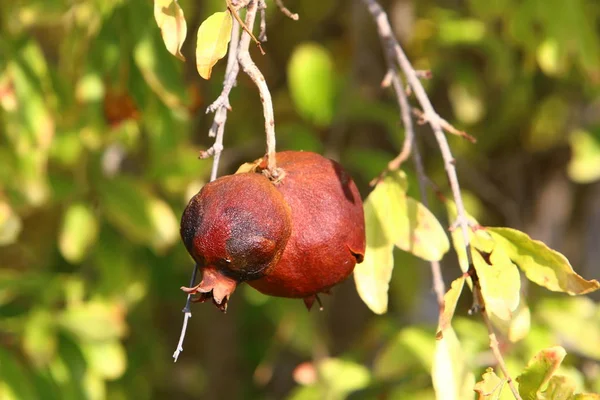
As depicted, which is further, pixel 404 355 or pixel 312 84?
pixel 312 84

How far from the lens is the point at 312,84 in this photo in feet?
5.75

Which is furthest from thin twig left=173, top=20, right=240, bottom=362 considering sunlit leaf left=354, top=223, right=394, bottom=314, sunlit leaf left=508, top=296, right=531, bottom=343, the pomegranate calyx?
sunlit leaf left=508, top=296, right=531, bottom=343

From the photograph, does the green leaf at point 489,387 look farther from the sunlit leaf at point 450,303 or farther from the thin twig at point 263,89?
the thin twig at point 263,89

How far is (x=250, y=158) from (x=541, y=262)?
40.9 inches

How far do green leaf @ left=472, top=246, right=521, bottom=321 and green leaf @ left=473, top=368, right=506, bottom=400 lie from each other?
65mm

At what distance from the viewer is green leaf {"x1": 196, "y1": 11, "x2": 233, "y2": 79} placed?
0.86 meters

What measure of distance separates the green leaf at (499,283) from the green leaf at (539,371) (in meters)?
0.05

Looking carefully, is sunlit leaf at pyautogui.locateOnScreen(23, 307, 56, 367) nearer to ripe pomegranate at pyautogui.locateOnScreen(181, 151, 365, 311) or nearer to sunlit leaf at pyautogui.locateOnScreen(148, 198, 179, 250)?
sunlit leaf at pyautogui.locateOnScreen(148, 198, 179, 250)

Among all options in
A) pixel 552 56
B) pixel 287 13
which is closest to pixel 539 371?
pixel 287 13

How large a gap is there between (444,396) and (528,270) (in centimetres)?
18

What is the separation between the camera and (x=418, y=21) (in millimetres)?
2090

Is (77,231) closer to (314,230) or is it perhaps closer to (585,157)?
(314,230)

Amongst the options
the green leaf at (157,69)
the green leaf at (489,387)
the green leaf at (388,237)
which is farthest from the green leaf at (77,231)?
the green leaf at (489,387)

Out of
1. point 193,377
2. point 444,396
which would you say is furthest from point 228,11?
point 193,377
